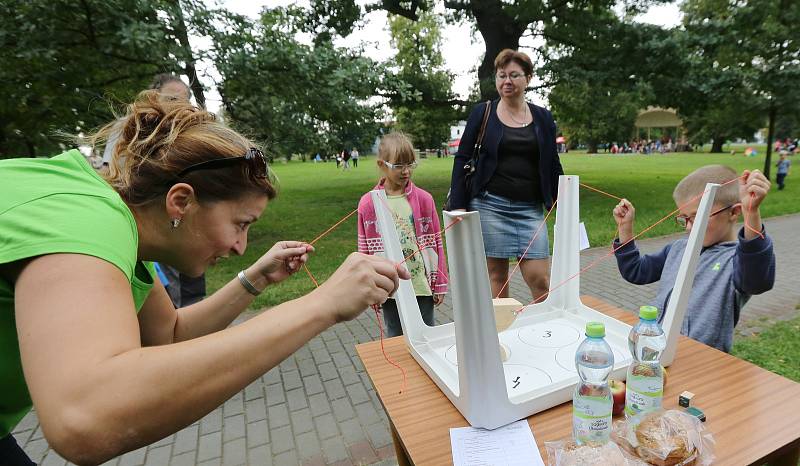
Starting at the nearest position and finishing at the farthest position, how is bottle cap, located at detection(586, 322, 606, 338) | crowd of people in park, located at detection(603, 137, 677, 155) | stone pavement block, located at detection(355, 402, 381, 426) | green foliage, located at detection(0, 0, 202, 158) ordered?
bottle cap, located at detection(586, 322, 606, 338), stone pavement block, located at detection(355, 402, 381, 426), green foliage, located at detection(0, 0, 202, 158), crowd of people in park, located at detection(603, 137, 677, 155)

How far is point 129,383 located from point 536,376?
3.53 ft

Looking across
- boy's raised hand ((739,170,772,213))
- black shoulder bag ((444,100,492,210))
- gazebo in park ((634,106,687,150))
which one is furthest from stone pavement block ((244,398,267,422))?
gazebo in park ((634,106,687,150))

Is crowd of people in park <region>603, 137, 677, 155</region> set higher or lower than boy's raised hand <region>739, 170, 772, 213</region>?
lower

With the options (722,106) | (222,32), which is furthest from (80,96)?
(722,106)

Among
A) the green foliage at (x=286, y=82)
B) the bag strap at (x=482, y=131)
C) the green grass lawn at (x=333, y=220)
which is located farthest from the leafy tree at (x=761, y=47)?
the bag strap at (x=482, y=131)

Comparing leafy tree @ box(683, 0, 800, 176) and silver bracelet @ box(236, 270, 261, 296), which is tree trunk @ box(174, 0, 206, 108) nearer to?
silver bracelet @ box(236, 270, 261, 296)

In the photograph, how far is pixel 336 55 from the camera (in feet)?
18.6

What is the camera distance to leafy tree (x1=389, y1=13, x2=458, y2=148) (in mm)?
11414

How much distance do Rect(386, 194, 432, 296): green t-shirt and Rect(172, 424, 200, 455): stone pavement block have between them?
1605mm

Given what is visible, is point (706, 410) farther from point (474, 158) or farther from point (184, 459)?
point (184, 459)

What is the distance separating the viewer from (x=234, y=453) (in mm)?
2357

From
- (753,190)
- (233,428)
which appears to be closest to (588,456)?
(753,190)

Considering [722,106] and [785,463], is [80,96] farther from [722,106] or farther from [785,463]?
[722,106]

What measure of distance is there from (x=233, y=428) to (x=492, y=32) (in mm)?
9874
